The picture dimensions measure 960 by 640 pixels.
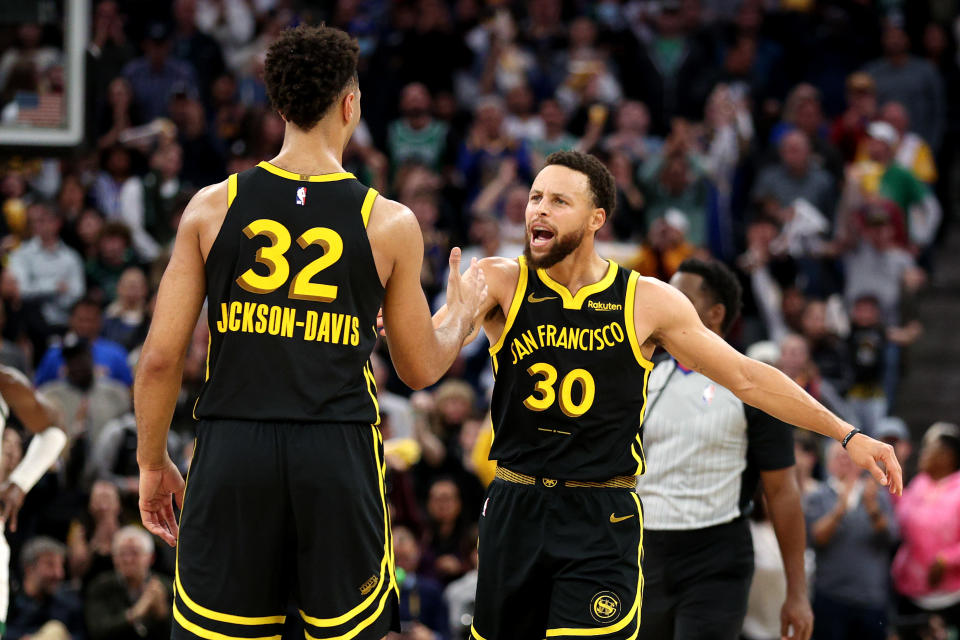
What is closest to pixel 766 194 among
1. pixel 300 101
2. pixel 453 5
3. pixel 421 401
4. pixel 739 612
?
pixel 421 401

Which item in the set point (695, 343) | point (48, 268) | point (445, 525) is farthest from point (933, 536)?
point (48, 268)

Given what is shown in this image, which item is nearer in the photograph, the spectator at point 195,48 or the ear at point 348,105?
the ear at point 348,105

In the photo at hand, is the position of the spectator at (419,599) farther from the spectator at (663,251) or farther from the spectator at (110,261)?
the spectator at (110,261)

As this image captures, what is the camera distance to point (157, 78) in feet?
51.1

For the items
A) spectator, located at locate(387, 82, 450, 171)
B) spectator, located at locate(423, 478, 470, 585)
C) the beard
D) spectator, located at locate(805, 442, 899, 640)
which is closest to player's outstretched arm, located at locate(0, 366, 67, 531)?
the beard

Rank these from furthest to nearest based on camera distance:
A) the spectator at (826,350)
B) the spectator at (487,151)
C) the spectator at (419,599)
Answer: the spectator at (487,151)
the spectator at (826,350)
the spectator at (419,599)

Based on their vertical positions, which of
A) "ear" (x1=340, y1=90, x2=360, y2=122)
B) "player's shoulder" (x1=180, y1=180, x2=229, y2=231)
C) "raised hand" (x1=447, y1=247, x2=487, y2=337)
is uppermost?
"ear" (x1=340, y1=90, x2=360, y2=122)

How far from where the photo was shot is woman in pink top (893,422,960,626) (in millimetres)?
11117

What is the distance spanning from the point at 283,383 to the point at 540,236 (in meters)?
1.56

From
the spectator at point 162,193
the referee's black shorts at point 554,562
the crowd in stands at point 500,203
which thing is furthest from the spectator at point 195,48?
the referee's black shorts at point 554,562

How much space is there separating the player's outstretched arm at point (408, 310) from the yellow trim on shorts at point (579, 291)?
0.75 metres

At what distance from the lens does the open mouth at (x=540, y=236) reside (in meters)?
5.61

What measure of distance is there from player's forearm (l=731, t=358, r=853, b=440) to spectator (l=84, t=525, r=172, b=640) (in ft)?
18.4

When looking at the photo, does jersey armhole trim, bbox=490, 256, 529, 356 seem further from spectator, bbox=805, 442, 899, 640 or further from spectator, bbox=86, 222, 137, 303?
spectator, bbox=86, 222, 137, 303
